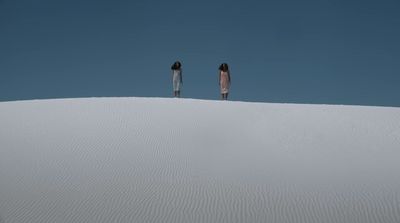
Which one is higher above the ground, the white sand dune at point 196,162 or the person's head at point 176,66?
the person's head at point 176,66

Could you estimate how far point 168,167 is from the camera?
748 centimetres

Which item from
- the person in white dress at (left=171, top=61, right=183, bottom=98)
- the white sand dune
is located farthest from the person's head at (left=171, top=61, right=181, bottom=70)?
the white sand dune

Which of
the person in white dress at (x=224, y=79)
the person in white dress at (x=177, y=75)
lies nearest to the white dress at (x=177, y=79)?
the person in white dress at (x=177, y=75)

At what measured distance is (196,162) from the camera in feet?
25.5

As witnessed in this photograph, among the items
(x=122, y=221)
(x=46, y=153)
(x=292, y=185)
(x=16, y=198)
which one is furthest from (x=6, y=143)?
(x=292, y=185)

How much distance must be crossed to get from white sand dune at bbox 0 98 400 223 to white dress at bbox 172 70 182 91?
160 centimetres

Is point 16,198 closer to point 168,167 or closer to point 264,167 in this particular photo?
point 168,167

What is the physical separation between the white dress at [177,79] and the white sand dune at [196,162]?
1.60 metres

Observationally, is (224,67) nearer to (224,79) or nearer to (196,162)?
(224,79)

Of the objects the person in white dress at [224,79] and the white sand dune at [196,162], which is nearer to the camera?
the white sand dune at [196,162]

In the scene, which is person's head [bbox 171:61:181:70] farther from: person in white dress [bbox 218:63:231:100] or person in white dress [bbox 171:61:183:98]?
person in white dress [bbox 218:63:231:100]

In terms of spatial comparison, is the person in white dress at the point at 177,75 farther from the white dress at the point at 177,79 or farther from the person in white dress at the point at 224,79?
the person in white dress at the point at 224,79

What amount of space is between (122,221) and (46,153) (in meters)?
3.45

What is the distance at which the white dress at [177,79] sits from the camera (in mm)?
14203
